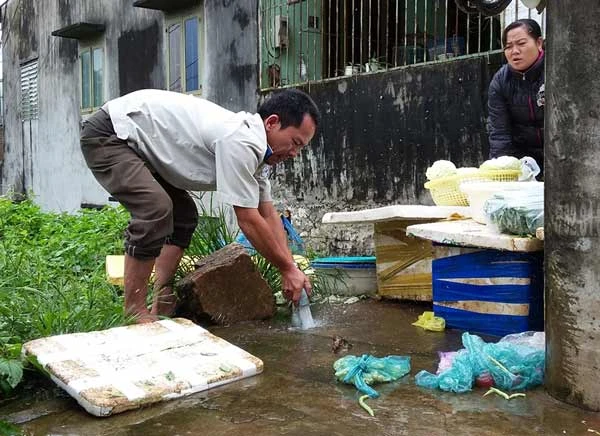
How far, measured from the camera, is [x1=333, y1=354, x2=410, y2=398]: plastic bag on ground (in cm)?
271

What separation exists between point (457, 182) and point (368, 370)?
192 cm

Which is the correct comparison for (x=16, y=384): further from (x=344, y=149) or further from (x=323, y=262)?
(x=344, y=149)

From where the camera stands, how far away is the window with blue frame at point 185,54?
9.27 metres

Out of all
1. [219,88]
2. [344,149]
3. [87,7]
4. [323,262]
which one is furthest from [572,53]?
[87,7]

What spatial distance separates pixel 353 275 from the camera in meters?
4.78

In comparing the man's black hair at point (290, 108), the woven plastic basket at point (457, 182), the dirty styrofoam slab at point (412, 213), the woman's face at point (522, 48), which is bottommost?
the dirty styrofoam slab at point (412, 213)

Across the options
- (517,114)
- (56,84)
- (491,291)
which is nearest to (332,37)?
(517,114)

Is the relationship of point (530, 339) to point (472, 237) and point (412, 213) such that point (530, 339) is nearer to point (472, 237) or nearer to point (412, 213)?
point (472, 237)

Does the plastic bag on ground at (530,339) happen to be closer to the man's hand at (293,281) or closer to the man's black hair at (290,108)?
the man's hand at (293,281)

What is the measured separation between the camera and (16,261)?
4770 mm

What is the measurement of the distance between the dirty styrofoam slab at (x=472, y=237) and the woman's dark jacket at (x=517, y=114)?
103cm

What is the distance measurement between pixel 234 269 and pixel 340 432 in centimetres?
181

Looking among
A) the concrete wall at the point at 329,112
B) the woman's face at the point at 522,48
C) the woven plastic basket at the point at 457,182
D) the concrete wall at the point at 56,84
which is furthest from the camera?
the concrete wall at the point at 56,84

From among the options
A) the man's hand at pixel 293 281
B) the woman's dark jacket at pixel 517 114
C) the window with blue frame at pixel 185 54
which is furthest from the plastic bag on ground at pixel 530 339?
the window with blue frame at pixel 185 54
